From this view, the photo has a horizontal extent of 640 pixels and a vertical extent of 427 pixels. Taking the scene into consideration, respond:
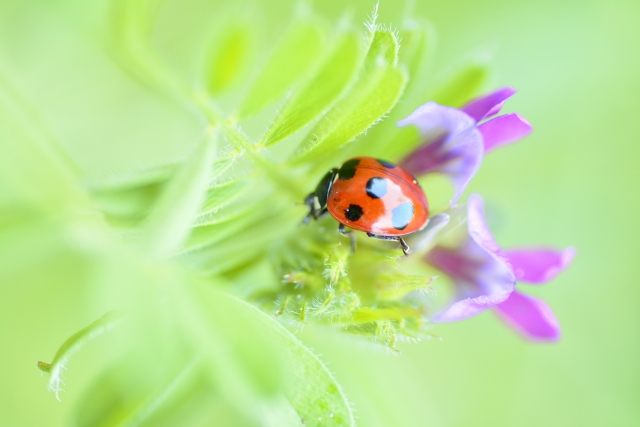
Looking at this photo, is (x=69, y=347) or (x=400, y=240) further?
(x=400, y=240)

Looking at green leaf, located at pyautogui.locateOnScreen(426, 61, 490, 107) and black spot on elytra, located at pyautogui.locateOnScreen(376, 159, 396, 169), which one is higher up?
green leaf, located at pyautogui.locateOnScreen(426, 61, 490, 107)

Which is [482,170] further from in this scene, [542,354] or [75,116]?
[75,116]

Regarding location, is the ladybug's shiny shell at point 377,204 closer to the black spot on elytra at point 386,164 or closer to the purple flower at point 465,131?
the black spot on elytra at point 386,164

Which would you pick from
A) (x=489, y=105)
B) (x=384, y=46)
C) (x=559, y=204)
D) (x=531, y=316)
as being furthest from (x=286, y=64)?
(x=559, y=204)

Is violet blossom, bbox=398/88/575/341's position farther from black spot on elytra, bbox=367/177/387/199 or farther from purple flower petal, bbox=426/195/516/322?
black spot on elytra, bbox=367/177/387/199

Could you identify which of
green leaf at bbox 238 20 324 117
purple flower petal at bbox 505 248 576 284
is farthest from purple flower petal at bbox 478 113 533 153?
green leaf at bbox 238 20 324 117

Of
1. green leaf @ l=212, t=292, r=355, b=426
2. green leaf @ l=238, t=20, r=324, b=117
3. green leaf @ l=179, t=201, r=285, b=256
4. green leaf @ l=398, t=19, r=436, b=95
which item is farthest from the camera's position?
green leaf @ l=398, t=19, r=436, b=95

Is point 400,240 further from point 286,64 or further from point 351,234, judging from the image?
point 286,64
